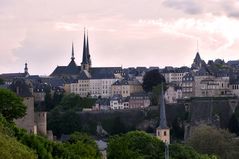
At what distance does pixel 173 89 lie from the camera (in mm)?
117938

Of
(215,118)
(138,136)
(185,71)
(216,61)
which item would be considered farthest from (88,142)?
(216,61)

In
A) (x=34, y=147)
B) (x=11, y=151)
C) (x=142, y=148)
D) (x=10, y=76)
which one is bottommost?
(x=142, y=148)

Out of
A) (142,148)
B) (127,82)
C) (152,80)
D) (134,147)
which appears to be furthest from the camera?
(127,82)

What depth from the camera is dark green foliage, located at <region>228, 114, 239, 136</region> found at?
90938mm

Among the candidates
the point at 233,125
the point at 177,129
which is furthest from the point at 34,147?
the point at 177,129

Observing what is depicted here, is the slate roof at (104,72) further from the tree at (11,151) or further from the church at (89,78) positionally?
the tree at (11,151)

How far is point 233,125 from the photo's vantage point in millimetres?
92125

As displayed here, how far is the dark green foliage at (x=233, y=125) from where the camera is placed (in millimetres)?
90938

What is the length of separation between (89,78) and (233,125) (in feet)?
151

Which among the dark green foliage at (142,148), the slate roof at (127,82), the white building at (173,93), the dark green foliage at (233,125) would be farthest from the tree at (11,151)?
the slate roof at (127,82)

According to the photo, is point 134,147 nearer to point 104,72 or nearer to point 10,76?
point 104,72

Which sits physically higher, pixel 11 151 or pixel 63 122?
pixel 11 151

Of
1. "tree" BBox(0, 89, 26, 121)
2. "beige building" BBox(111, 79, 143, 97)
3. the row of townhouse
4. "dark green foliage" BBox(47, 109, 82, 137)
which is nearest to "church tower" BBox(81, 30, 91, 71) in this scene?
"beige building" BBox(111, 79, 143, 97)

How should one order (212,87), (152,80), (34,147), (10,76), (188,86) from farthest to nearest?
1. (10,76)
2. (188,86)
3. (152,80)
4. (212,87)
5. (34,147)
